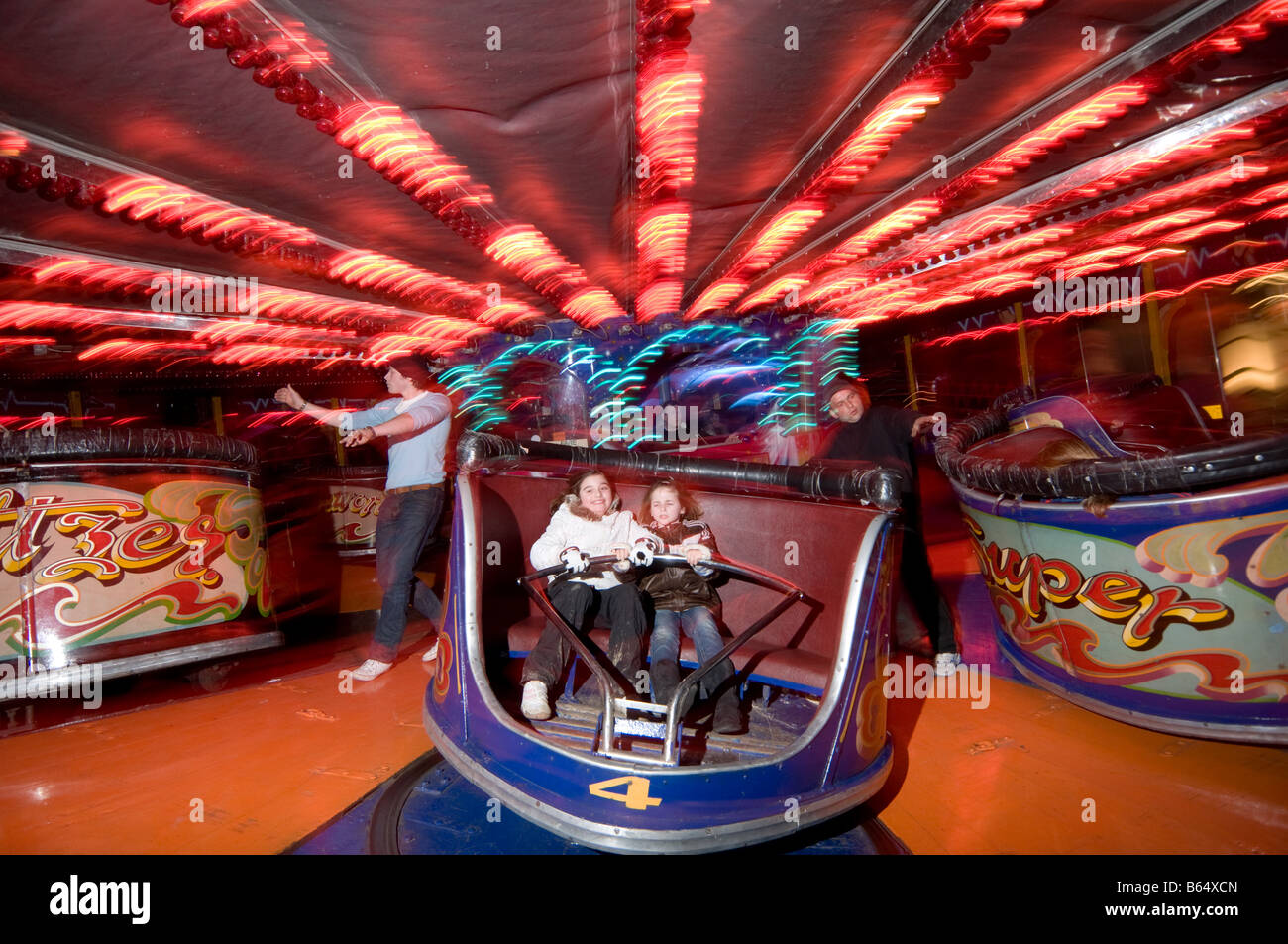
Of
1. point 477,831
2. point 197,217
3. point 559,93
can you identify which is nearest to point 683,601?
point 477,831

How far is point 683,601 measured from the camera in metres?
2.83

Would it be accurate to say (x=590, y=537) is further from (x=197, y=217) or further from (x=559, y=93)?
(x=197, y=217)

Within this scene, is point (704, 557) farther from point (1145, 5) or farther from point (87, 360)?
point (87, 360)

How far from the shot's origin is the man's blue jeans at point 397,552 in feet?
11.7

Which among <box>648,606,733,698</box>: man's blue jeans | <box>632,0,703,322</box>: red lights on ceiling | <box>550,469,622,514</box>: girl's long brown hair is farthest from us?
<box>550,469,622,514</box>: girl's long brown hair

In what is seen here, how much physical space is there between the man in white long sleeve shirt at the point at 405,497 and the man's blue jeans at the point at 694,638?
150 cm

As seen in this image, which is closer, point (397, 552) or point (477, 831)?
point (477, 831)

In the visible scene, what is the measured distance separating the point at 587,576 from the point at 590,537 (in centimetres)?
20

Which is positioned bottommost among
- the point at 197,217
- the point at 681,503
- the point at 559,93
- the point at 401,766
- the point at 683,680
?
the point at 401,766

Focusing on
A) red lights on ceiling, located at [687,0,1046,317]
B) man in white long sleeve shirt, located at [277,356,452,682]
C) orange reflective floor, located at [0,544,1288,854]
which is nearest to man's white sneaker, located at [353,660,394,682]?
man in white long sleeve shirt, located at [277,356,452,682]

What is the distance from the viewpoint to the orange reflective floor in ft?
7.00

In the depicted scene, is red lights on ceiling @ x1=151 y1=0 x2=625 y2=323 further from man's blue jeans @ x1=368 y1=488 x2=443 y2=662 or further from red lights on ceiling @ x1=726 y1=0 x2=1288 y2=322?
red lights on ceiling @ x1=726 y1=0 x2=1288 y2=322
